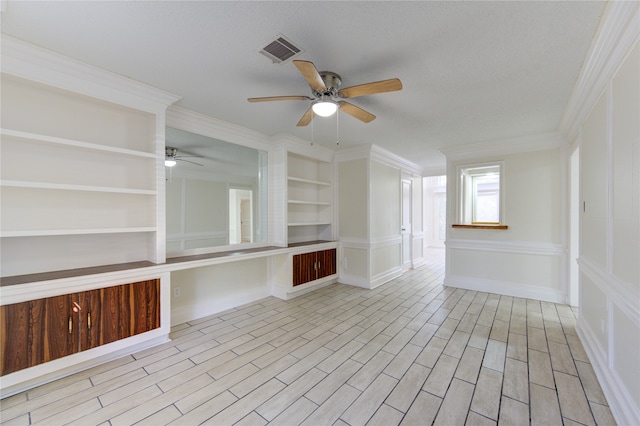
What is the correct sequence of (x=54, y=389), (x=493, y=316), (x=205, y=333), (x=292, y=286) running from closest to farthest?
(x=54, y=389) < (x=205, y=333) < (x=493, y=316) < (x=292, y=286)

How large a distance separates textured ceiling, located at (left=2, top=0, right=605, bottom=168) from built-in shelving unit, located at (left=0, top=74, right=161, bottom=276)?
51cm

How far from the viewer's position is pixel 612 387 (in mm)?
1774

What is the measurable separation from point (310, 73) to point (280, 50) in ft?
1.11

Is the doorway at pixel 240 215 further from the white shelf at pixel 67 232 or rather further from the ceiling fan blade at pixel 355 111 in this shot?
the ceiling fan blade at pixel 355 111

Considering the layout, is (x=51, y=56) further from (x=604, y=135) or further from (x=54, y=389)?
(x=604, y=135)

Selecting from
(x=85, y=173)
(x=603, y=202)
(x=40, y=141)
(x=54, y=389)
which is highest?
(x=40, y=141)

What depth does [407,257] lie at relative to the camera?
6.20 metres

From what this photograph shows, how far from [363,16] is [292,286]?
341 cm

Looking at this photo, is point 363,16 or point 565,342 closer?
point 363,16

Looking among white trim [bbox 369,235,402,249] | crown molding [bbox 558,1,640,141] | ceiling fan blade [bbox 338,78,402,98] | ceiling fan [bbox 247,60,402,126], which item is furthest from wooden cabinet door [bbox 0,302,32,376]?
crown molding [bbox 558,1,640,141]

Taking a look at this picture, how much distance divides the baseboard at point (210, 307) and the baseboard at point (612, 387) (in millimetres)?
3688

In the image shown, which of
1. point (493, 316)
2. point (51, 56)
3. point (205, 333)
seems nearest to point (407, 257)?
point (493, 316)

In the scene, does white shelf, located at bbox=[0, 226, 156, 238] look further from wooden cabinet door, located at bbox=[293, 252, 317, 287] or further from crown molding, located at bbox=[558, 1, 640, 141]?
crown molding, located at bbox=[558, 1, 640, 141]

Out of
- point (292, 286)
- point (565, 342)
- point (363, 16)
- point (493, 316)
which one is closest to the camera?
point (363, 16)
